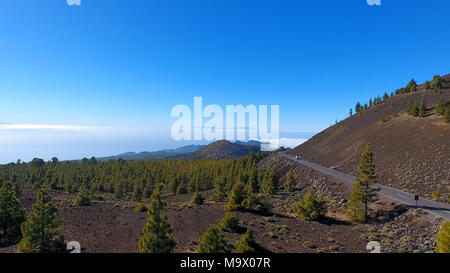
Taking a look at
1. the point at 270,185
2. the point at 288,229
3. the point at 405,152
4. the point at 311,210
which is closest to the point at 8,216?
the point at 288,229

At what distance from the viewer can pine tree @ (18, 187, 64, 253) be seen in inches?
737

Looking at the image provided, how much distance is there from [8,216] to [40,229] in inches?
496

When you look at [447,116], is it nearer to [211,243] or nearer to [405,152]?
[405,152]

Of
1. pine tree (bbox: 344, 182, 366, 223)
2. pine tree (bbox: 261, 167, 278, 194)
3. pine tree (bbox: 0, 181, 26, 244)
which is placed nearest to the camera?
pine tree (bbox: 0, 181, 26, 244)

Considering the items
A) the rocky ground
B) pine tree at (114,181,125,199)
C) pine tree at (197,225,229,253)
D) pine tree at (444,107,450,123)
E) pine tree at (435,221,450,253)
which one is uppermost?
pine tree at (444,107,450,123)

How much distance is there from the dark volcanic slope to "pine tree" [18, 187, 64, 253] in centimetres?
4787

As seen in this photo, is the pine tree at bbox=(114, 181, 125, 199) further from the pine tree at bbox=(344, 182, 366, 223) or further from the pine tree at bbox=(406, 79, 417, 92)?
the pine tree at bbox=(406, 79, 417, 92)

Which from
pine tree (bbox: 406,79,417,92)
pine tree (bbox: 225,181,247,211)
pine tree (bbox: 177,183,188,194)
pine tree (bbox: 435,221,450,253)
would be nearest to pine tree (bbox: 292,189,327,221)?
pine tree (bbox: 225,181,247,211)

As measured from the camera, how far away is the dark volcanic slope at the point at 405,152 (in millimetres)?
36562

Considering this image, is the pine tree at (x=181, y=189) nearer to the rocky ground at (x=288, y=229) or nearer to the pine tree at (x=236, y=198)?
the rocky ground at (x=288, y=229)

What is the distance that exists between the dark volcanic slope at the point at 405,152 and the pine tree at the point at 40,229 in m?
47.9

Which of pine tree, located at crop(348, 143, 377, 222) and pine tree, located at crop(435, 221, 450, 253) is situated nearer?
pine tree, located at crop(435, 221, 450, 253)

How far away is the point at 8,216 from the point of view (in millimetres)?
26531

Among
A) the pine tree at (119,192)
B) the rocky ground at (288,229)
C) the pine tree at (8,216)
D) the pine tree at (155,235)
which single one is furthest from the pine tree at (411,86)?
the pine tree at (8,216)
